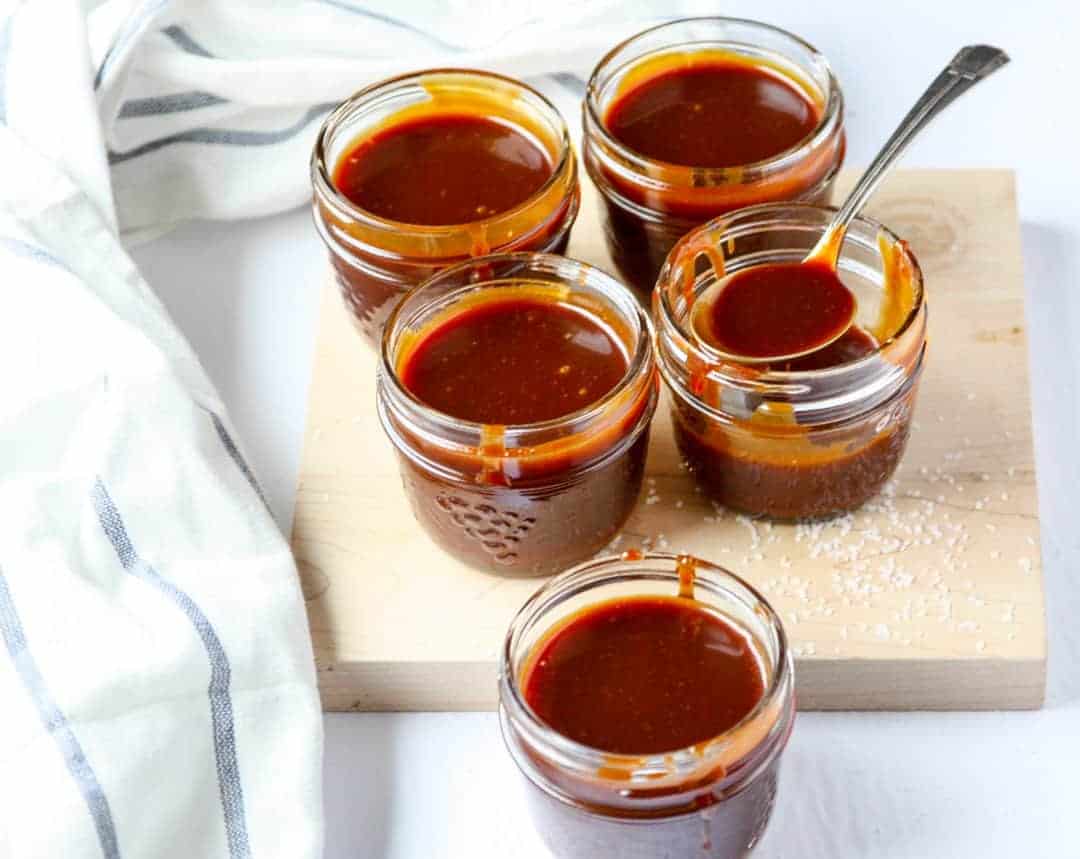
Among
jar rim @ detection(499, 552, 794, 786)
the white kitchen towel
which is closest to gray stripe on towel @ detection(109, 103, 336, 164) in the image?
the white kitchen towel

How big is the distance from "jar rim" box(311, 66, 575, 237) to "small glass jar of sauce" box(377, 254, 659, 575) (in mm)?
100

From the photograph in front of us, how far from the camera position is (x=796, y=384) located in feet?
→ 7.05

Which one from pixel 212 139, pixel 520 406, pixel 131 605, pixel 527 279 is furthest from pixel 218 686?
pixel 212 139

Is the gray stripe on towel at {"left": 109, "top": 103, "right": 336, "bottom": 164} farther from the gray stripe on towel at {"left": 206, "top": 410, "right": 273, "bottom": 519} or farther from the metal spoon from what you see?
the metal spoon

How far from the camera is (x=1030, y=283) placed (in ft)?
8.83

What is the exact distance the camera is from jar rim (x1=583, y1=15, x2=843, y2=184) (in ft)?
7.83

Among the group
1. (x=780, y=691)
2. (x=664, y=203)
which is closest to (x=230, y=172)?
(x=664, y=203)

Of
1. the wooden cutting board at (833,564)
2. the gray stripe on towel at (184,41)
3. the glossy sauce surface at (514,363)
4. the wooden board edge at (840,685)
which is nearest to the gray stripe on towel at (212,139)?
the gray stripe on towel at (184,41)

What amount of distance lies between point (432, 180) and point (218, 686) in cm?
71

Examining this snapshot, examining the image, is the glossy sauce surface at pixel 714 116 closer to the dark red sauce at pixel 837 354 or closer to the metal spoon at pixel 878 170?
the metal spoon at pixel 878 170

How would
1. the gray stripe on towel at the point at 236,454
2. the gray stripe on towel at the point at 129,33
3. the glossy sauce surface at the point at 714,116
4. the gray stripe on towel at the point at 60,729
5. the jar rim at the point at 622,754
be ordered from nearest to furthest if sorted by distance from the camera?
the jar rim at the point at 622,754 → the gray stripe on towel at the point at 60,729 → the gray stripe on towel at the point at 236,454 → the glossy sauce surface at the point at 714,116 → the gray stripe on towel at the point at 129,33

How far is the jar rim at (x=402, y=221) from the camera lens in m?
2.36

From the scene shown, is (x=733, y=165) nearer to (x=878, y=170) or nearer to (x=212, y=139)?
(x=878, y=170)

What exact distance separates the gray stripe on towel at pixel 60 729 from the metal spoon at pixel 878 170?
797mm
